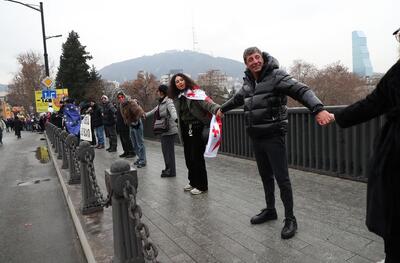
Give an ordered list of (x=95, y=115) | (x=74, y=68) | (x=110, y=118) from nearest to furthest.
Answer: (x=110, y=118), (x=95, y=115), (x=74, y=68)

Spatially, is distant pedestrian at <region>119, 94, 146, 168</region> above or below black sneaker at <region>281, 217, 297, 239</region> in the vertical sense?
above

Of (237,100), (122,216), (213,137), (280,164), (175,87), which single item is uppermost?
(175,87)

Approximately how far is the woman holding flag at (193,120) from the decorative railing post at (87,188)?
1455 mm

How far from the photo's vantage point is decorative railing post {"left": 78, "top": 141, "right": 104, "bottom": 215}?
5374mm

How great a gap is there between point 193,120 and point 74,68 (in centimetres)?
5579

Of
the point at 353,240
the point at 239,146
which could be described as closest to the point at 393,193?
the point at 353,240

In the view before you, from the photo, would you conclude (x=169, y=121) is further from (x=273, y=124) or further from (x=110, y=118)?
(x=110, y=118)

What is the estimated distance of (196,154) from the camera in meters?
5.98

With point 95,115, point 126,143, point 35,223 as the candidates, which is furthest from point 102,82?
point 35,223

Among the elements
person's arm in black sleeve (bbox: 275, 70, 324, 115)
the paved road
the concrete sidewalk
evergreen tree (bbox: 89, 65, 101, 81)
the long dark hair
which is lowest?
the paved road

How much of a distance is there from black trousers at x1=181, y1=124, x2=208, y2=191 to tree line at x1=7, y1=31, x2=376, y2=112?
36.0 meters

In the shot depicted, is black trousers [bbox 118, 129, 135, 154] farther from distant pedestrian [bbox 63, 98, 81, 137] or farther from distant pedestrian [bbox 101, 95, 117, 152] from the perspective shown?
distant pedestrian [bbox 63, 98, 81, 137]

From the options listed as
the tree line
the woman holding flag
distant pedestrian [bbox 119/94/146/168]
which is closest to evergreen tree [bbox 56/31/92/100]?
the tree line

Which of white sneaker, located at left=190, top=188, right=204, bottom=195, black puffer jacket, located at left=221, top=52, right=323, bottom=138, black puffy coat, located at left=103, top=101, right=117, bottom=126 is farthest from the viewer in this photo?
black puffy coat, located at left=103, top=101, right=117, bottom=126
